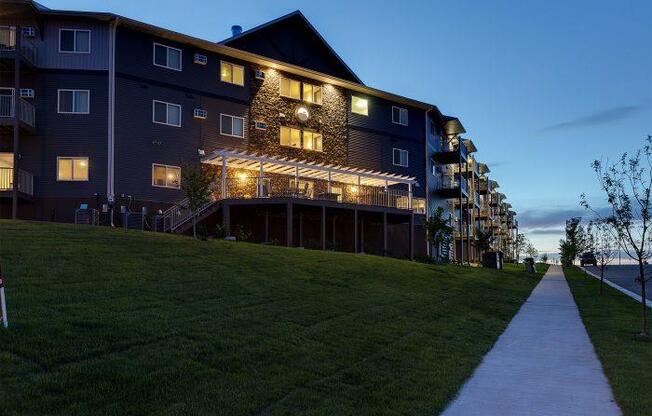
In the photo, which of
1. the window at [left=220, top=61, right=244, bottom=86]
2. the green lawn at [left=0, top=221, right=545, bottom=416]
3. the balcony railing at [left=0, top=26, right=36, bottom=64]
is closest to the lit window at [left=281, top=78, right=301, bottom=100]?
the window at [left=220, top=61, right=244, bottom=86]

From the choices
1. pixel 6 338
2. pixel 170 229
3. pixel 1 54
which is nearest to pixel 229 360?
pixel 6 338

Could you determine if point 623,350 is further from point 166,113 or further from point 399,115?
point 399,115

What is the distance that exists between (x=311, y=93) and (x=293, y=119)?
92.1 inches

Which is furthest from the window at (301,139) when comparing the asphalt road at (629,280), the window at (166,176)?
the asphalt road at (629,280)

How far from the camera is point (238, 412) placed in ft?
19.4

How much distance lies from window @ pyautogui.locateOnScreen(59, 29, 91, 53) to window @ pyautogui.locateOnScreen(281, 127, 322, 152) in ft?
35.2

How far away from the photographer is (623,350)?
10.3 m

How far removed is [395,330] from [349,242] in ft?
75.6

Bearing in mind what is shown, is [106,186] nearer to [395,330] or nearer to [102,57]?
[102,57]

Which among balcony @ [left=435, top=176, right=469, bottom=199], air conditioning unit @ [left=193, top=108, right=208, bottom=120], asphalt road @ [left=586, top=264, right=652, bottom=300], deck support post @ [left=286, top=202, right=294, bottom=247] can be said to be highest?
air conditioning unit @ [left=193, top=108, right=208, bottom=120]

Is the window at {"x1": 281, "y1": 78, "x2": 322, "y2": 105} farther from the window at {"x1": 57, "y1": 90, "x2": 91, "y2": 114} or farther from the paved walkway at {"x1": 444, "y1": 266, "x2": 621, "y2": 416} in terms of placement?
the paved walkway at {"x1": 444, "y1": 266, "x2": 621, "y2": 416}

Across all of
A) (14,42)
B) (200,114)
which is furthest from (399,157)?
(14,42)

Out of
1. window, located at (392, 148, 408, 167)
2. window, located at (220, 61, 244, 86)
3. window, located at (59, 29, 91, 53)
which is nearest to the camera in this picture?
window, located at (59, 29, 91, 53)

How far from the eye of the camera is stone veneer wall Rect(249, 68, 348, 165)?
31.1 meters
